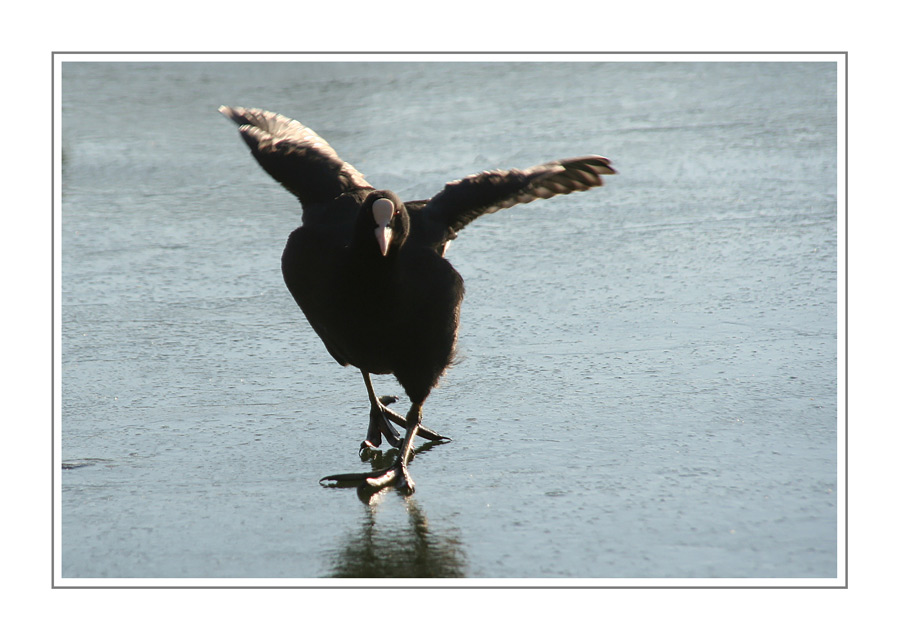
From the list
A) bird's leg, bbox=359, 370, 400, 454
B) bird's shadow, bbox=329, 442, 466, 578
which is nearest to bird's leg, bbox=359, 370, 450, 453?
bird's leg, bbox=359, 370, 400, 454

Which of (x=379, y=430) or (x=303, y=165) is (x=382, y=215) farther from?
(x=303, y=165)

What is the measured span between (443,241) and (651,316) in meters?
1.49

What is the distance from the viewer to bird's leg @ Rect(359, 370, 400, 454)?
445cm

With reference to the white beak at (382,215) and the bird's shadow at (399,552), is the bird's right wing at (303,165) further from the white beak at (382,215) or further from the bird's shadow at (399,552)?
the bird's shadow at (399,552)

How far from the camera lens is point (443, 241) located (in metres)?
4.57

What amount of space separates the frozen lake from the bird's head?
872mm

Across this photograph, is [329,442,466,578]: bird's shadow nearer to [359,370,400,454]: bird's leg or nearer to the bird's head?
[359,370,400,454]: bird's leg

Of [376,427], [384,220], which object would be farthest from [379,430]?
[384,220]

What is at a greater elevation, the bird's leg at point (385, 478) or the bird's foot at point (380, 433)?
the bird's foot at point (380, 433)

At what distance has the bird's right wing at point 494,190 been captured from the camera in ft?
15.0

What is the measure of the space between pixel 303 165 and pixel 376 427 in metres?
1.32

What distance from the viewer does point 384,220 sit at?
3912mm

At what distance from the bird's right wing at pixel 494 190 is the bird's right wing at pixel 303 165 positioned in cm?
53

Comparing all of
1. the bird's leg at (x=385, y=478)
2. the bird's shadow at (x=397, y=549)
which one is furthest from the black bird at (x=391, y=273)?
the bird's shadow at (x=397, y=549)
